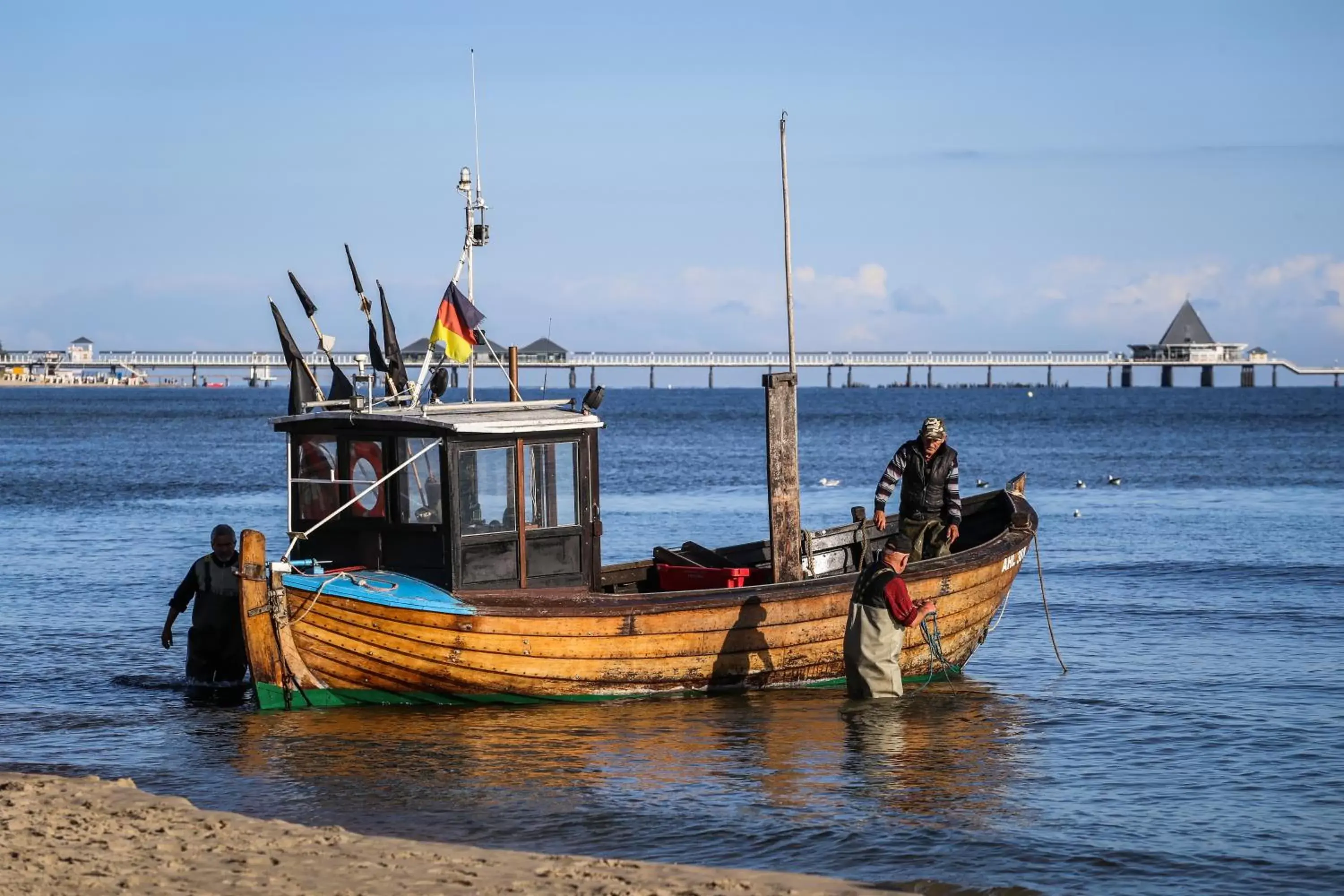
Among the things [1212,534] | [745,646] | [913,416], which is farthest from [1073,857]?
[913,416]

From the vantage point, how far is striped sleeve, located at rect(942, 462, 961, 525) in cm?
1530

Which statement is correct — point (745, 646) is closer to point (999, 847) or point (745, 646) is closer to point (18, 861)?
point (999, 847)

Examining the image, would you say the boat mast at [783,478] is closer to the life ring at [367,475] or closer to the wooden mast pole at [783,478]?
the wooden mast pole at [783,478]

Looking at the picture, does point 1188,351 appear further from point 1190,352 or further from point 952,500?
point 952,500

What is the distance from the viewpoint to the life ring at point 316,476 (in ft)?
46.1

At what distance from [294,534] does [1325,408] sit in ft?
451

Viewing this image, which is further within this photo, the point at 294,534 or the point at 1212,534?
the point at 1212,534

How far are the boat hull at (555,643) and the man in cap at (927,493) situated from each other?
66 cm

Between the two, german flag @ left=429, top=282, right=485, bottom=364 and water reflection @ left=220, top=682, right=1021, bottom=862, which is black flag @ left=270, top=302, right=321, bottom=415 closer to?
german flag @ left=429, top=282, right=485, bottom=364

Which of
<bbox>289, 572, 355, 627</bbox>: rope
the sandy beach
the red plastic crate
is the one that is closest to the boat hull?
<bbox>289, 572, 355, 627</bbox>: rope

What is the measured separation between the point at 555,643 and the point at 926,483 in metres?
4.18

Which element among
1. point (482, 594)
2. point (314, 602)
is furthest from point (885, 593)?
point (314, 602)

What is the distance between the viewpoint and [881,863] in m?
9.55

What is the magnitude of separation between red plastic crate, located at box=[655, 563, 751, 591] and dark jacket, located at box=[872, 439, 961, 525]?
1.50 meters
